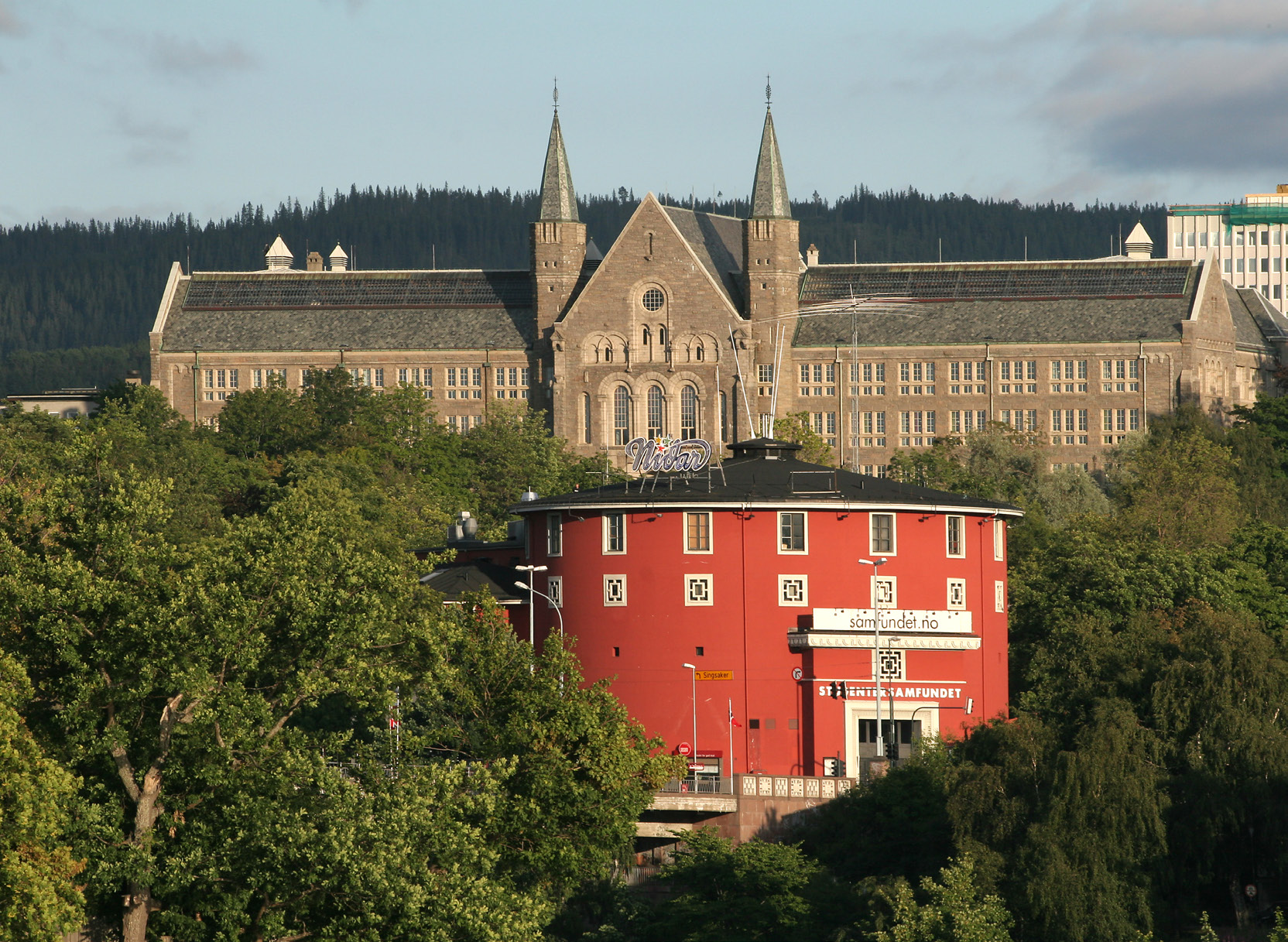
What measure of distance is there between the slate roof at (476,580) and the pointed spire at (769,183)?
3296 inches

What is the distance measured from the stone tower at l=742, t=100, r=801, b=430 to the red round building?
283 feet

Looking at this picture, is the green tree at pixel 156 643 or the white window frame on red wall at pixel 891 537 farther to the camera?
the white window frame on red wall at pixel 891 537

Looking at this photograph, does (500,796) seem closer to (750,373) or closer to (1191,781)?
(1191,781)

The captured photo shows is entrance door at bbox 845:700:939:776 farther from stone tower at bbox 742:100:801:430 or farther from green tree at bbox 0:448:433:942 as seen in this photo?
stone tower at bbox 742:100:801:430

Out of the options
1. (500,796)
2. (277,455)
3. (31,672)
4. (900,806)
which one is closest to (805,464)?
(900,806)

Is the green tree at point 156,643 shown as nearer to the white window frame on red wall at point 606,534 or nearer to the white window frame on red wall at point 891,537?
the white window frame on red wall at point 606,534

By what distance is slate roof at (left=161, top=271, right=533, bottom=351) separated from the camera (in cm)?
19250

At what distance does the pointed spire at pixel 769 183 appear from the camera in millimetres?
183000

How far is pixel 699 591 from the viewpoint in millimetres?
93500

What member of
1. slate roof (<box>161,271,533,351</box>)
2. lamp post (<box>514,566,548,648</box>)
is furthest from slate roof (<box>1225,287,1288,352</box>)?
lamp post (<box>514,566,548,648</box>)

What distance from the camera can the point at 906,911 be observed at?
68.6 metres

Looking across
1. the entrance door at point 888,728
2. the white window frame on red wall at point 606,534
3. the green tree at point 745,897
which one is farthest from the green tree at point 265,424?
the green tree at point 745,897

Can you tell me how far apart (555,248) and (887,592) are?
97800mm

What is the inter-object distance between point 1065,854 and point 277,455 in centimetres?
10694
